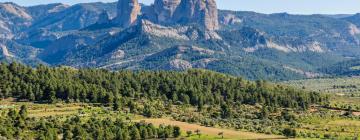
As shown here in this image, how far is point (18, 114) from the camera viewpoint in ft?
644

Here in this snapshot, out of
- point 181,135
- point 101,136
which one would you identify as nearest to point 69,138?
point 101,136

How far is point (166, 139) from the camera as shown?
190 meters

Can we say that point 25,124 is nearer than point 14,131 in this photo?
No

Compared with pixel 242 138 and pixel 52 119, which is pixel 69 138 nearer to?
pixel 52 119

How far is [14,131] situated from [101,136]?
2382cm

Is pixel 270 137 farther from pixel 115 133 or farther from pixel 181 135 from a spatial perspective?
pixel 115 133

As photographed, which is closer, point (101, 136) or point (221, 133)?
point (101, 136)

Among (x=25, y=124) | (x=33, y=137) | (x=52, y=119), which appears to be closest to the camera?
(x=33, y=137)

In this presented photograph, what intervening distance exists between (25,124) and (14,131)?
37.1ft

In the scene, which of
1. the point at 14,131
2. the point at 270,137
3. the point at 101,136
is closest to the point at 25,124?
the point at 14,131

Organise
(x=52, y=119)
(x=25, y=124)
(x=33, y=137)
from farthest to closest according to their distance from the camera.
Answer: (x=52, y=119) → (x=25, y=124) → (x=33, y=137)

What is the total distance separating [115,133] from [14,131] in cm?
2843

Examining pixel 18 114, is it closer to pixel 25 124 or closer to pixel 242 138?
pixel 25 124

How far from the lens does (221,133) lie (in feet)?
648
